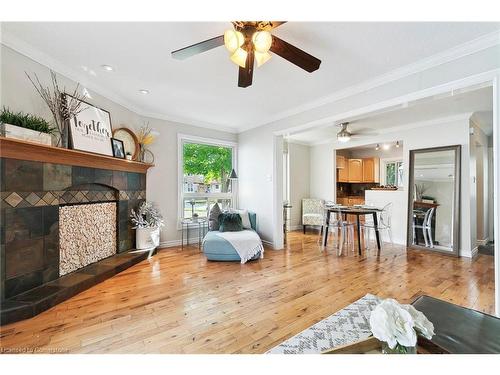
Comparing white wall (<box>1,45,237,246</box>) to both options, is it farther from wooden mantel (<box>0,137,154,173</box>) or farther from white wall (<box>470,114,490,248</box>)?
white wall (<box>470,114,490,248</box>)

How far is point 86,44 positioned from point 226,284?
2916mm

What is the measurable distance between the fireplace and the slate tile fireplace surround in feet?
0.30

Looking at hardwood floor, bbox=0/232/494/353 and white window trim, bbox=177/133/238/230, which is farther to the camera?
white window trim, bbox=177/133/238/230

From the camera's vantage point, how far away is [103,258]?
313 cm

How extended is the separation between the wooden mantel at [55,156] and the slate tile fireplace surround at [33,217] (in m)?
0.04

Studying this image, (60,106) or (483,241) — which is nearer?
(60,106)

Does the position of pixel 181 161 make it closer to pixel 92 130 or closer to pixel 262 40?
pixel 92 130

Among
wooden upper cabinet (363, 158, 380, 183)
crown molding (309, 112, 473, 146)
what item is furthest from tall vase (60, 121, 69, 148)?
wooden upper cabinet (363, 158, 380, 183)

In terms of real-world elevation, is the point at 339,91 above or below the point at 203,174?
above

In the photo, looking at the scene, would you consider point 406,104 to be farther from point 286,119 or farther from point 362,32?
point 286,119

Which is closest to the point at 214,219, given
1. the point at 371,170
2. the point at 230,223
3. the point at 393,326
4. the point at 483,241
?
the point at 230,223

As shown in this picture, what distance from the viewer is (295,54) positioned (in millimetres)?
1729

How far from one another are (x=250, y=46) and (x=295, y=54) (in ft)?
1.19

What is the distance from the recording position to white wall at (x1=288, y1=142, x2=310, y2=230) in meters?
6.18
